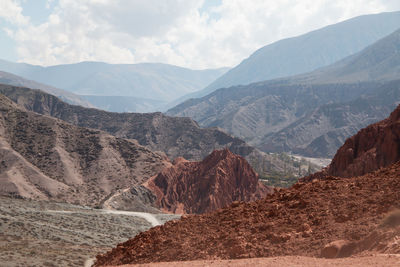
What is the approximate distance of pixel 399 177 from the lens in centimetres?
1532

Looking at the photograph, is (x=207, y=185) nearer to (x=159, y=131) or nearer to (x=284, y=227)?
(x=284, y=227)

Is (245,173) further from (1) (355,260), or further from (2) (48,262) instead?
(1) (355,260)

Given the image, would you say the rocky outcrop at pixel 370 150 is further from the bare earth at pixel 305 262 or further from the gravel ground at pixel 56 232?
the bare earth at pixel 305 262

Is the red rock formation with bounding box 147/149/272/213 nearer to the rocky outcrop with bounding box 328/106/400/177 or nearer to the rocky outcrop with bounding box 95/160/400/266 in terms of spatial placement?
the rocky outcrop with bounding box 328/106/400/177

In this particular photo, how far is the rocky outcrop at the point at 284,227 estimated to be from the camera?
505 inches

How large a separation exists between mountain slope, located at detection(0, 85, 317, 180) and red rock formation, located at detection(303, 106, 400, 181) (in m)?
76.9

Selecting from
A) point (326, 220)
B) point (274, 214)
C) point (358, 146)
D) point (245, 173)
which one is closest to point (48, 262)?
point (274, 214)

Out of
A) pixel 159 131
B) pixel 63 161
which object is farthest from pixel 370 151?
pixel 159 131

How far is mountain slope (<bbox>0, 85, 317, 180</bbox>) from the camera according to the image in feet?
427

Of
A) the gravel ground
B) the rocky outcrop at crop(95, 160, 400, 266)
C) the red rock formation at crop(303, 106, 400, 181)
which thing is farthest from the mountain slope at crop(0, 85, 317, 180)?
the rocky outcrop at crop(95, 160, 400, 266)

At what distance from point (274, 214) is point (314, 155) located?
18458 centimetres

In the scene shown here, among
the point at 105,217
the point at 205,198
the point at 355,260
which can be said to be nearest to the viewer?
the point at 355,260

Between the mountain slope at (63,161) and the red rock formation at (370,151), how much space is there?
39.1m

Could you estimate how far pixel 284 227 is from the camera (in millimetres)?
14203
